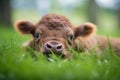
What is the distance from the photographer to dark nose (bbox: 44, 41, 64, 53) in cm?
790

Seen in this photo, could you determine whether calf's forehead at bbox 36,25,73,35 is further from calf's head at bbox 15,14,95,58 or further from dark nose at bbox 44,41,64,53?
dark nose at bbox 44,41,64,53

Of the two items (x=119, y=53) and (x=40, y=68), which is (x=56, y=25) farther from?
(x=40, y=68)

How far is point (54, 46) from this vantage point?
7926 millimetres

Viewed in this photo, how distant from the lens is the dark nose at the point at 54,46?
7902mm

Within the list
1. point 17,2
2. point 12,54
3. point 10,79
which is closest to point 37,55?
point 12,54

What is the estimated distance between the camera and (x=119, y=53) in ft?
33.8

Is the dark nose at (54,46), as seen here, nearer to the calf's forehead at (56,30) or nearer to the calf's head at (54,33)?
the calf's head at (54,33)

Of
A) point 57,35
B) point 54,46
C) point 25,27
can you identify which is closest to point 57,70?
point 54,46

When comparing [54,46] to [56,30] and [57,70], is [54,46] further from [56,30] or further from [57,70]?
[57,70]

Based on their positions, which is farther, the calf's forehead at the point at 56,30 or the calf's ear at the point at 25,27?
the calf's ear at the point at 25,27

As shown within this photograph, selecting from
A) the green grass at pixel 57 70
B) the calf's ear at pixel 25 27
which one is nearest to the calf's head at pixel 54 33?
the calf's ear at pixel 25 27

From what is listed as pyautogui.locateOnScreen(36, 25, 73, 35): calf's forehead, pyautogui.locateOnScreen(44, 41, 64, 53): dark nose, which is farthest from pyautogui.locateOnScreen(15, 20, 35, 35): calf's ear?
pyautogui.locateOnScreen(44, 41, 64, 53): dark nose

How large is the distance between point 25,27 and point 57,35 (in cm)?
141

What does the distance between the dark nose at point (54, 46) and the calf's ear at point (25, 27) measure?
1503 mm
